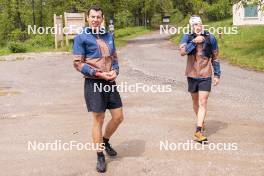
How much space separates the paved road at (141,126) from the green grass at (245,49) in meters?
1.75

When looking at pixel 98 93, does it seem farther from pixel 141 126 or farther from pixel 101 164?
pixel 141 126

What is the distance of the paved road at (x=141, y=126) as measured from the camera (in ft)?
19.3

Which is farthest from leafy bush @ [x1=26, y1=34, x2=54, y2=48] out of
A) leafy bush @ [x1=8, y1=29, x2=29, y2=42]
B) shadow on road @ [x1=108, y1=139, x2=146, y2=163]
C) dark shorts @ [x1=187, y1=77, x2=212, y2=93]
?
dark shorts @ [x1=187, y1=77, x2=212, y2=93]

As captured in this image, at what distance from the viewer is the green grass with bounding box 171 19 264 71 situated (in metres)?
16.7

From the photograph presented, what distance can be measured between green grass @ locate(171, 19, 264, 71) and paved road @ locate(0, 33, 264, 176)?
175cm

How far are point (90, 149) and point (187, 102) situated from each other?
3.90 m

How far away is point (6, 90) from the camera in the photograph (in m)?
12.8

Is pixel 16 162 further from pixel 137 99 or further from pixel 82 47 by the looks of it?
pixel 137 99

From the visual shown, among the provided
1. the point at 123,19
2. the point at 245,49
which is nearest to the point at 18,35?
the point at 123,19

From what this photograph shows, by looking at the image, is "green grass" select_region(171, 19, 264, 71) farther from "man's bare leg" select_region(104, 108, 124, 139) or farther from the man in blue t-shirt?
the man in blue t-shirt

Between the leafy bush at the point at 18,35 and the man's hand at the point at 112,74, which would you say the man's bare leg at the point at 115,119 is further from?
the leafy bush at the point at 18,35

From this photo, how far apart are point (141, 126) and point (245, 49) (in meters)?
12.7

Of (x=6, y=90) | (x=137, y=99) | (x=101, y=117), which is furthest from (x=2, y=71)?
(x=101, y=117)

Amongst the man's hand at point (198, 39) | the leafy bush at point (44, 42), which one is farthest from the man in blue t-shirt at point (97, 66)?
the leafy bush at point (44, 42)
